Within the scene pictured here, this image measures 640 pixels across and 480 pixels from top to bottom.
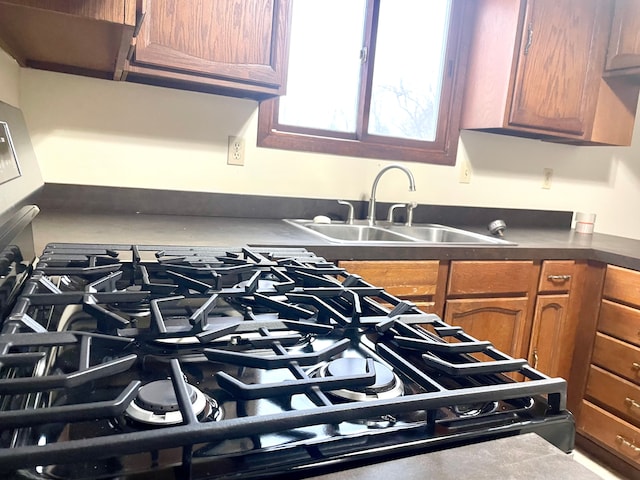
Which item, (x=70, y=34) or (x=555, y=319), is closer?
(x=70, y=34)

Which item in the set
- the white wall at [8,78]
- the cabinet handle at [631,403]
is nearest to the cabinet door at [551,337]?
the cabinet handle at [631,403]

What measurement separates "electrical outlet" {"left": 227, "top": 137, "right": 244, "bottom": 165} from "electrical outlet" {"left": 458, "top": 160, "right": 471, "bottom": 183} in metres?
1.12

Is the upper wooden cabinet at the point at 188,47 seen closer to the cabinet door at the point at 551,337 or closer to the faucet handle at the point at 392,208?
the faucet handle at the point at 392,208

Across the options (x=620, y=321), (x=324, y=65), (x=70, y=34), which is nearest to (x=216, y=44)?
(x=70, y=34)

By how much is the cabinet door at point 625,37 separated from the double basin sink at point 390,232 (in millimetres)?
1071

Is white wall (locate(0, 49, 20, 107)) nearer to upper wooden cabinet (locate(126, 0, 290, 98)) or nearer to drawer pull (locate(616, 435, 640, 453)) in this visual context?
upper wooden cabinet (locate(126, 0, 290, 98))

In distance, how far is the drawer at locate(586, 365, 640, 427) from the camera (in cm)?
192

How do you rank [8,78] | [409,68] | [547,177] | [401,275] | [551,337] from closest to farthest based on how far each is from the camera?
[8,78] → [401,275] → [551,337] → [409,68] → [547,177]

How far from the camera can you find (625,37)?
2.32 m

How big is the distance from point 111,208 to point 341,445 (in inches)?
64.2

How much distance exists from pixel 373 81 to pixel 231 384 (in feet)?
6.75

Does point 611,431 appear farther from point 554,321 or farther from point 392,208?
point 392,208

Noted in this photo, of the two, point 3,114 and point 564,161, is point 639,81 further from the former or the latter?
point 3,114

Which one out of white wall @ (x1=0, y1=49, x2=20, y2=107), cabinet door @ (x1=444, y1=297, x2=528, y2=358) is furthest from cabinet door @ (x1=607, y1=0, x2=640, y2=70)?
white wall @ (x1=0, y1=49, x2=20, y2=107)
